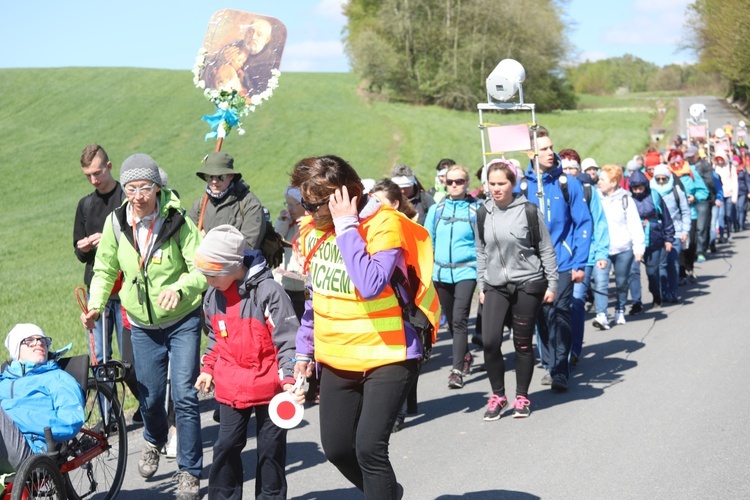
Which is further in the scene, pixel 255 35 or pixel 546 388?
pixel 546 388

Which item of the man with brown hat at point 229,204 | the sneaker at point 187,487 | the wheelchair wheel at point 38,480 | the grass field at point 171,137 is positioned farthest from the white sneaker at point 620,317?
the grass field at point 171,137

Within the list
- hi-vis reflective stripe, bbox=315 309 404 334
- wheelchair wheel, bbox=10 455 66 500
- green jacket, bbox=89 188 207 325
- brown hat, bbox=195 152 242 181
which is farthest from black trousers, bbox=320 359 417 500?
brown hat, bbox=195 152 242 181

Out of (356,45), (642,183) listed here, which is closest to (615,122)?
(356,45)

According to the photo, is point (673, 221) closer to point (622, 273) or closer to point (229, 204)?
point (622, 273)

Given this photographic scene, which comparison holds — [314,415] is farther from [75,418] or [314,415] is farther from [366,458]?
[366,458]

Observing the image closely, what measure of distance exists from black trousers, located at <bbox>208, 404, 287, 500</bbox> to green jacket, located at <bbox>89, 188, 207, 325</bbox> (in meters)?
1.02

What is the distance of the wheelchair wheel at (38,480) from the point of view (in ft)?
14.8

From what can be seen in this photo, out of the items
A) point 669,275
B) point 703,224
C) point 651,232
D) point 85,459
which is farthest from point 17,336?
point 703,224

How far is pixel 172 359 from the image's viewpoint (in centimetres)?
611

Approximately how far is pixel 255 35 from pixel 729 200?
1590 centimetres

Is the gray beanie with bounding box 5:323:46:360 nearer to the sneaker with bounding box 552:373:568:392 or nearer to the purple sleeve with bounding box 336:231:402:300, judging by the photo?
the purple sleeve with bounding box 336:231:402:300

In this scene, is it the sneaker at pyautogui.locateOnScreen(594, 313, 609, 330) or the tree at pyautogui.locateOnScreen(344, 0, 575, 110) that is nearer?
the sneaker at pyautogui.locateOnScreen(594, 313, 609, 330)

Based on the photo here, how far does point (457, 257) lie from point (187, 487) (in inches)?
152

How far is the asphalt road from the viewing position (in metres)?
5.92
